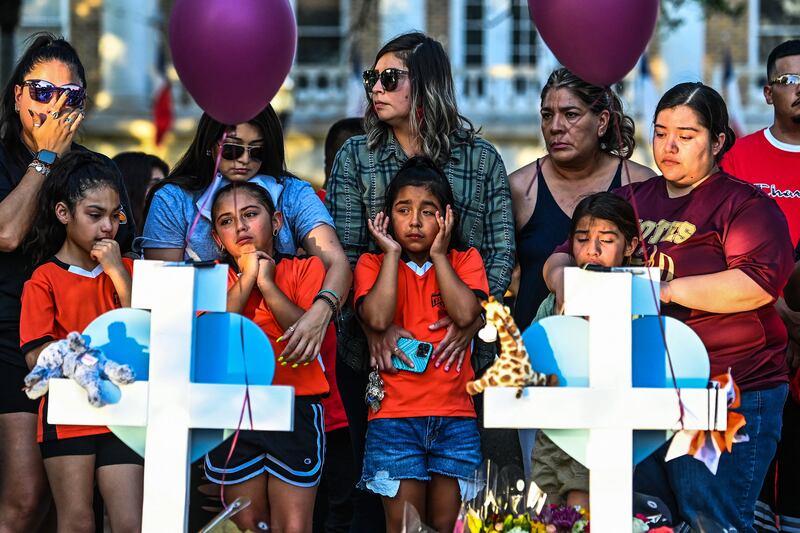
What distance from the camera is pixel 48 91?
4.56 meters

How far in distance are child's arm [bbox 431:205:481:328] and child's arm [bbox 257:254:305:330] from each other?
1.71ft

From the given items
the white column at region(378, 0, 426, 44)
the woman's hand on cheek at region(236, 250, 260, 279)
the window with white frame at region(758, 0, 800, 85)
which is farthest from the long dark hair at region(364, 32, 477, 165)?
the window with white frame at region(758, 0, 800, 85)

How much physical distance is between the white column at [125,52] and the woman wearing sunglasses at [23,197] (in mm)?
13380

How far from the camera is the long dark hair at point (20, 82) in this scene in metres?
4.64

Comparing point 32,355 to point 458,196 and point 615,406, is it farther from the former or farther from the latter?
point 615,406

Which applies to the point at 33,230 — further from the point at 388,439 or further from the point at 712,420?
the point at 712,420

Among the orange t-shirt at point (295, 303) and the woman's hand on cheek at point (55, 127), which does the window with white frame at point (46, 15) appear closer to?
the woman's hand on cheek at point (55, 127)

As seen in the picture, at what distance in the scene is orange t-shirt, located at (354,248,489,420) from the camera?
444cm

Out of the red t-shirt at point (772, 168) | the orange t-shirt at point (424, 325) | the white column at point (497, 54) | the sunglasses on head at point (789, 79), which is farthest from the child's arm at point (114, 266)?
the white column at point (497, 54)

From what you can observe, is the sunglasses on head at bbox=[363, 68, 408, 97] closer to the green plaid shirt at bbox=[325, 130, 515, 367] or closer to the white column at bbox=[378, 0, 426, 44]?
the green plaid shirt at bbox=[325, 130, 515, 367]

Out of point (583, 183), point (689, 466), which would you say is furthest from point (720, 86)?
point (689, 466)

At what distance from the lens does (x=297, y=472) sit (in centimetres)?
418

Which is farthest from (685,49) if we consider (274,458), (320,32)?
(274,458)

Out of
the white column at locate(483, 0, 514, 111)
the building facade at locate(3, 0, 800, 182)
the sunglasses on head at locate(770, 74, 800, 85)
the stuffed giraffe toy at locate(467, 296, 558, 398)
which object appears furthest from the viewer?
the white column at locate(483, 0, 514, 111)
